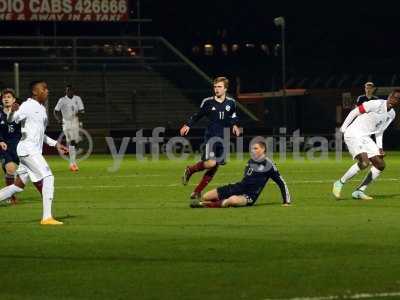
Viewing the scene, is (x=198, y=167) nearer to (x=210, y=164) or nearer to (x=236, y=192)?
(x=210, y=164)

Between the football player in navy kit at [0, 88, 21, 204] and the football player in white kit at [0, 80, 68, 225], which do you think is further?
the football player in navy kit at [0, 88, 21, 204]

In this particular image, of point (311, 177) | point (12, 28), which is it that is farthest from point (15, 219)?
point (12, 28)

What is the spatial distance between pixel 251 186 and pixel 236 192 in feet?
0.84

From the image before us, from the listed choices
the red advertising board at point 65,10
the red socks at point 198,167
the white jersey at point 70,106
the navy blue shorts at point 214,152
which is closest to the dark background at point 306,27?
the red advertising board at point 65,10

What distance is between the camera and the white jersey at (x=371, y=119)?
21766 millimetres

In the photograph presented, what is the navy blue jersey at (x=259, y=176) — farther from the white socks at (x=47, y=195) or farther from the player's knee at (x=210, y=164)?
the white socks at (x=47, y=195)

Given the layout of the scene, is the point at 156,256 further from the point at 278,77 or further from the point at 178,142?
the point at 278,77

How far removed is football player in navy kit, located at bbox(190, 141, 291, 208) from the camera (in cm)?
1942

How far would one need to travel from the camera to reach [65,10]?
56.2 m

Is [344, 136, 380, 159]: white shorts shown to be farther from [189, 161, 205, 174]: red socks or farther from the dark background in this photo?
the dark background

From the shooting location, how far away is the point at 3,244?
14.7 meters

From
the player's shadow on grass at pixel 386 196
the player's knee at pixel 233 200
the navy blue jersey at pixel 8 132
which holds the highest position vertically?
the navy blue jersey at pixel 8 132

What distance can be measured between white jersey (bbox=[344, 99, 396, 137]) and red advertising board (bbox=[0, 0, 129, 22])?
34.9 meters

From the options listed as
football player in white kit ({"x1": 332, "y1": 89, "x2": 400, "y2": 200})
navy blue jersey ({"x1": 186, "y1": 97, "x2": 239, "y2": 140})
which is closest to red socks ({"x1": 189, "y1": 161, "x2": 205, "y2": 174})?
navy blue jersey ({"x1": 186, "y1": 97, "x2": 239, "y2": 140})
